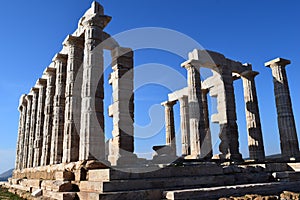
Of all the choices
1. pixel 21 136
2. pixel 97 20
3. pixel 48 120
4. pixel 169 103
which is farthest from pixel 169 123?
pixel 97 20

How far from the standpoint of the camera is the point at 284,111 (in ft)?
77.2

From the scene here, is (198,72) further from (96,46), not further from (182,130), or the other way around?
(96,46)

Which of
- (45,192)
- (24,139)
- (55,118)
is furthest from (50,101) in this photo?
(24,139)

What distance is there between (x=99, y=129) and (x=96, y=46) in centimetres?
432

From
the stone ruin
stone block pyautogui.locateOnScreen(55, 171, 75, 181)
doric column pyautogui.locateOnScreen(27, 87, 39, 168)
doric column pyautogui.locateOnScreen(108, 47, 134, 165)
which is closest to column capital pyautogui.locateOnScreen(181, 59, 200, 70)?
the stone ruin

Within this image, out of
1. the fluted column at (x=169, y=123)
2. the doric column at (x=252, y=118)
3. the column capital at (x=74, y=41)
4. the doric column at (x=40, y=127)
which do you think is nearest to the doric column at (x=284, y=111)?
the doric column at (x=252, y=118)

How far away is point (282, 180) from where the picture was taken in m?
12.8

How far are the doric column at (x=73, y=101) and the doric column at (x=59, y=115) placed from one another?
5.73 feet

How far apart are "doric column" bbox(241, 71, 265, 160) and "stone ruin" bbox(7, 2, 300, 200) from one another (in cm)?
8

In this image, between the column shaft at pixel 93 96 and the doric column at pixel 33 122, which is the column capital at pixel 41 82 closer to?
the doric column at pixel 33 122

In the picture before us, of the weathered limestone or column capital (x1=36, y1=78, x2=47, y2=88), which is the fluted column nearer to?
the weathered limestone

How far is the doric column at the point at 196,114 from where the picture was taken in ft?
71.2

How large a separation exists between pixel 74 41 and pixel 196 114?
10683 mm

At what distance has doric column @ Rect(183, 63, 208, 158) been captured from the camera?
2169 cm
